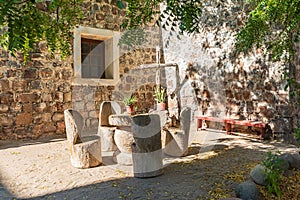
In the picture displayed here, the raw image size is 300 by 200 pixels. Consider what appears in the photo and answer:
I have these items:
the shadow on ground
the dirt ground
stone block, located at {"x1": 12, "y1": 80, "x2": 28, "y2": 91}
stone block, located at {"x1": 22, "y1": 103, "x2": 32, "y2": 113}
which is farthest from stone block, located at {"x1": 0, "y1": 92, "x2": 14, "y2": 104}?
the shadow on ground

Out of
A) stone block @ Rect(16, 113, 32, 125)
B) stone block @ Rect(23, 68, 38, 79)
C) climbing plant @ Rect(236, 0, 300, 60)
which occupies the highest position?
climbing plant @ Rect(236, 0, 300, 60)

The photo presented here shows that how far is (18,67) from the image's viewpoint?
214 inches

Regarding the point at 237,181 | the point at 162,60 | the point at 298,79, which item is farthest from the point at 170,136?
the point at 162,60

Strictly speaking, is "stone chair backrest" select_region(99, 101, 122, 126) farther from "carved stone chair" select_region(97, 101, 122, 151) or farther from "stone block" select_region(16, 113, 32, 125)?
"stone block" select_region(16, 113, 32, 125)

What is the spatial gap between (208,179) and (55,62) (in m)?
4.35

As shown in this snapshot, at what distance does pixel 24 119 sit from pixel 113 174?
3076mm

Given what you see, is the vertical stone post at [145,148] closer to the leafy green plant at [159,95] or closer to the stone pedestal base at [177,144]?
the stone pedestal base at [177,144]

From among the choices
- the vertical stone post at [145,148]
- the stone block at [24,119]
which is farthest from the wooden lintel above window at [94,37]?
the vertical stone post at [145,148]

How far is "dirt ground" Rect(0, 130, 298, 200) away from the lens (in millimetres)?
2770

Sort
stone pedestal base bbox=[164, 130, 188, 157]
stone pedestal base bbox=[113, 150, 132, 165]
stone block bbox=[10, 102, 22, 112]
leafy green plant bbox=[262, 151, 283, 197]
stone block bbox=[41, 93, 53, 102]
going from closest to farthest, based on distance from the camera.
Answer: leafy green plant bbox=[262, 151, 283, 197] < stone pedestal base bbox=[113, 150, 132, 165] < stone pedestal base bbox=[164, 130, 188, 157] < stone block bbox=[10, 102, 22, 112] < stone block bbox=[41, 93, 53, 102]

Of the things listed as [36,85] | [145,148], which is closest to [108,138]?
[145,148]

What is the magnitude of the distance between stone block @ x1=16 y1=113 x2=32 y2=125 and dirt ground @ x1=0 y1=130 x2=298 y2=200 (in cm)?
55

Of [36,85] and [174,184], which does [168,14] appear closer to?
[174,184]

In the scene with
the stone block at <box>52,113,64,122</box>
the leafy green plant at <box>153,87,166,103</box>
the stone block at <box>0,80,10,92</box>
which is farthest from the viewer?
the leafy green plant at <box>153,87,166,103</box>
